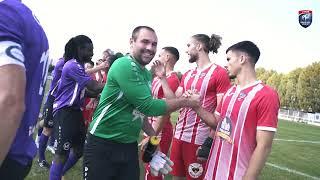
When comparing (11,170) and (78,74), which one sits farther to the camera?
(78,74)

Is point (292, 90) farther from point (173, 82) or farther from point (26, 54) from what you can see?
point (26, 54)

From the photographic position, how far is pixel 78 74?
21.2 feet

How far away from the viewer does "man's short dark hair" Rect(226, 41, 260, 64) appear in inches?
169

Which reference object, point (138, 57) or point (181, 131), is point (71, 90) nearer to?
point (181, 131)

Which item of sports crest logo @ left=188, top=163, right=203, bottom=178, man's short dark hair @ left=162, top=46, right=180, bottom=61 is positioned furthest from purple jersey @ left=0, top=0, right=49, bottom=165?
man's short dark hair @ left=162, top=46, right=180, bottom=61

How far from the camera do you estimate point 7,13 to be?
1967mm

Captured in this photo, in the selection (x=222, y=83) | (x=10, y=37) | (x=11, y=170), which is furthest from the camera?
(x=222, y=83)

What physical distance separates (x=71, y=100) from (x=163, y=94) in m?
1.54

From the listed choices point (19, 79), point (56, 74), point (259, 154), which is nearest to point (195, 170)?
point (259, 154)

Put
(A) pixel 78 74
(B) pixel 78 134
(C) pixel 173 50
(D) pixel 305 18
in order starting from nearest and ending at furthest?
1. (A) pixel 78 74
2. (B) pixel 78 134
3. (C) pixel 173 50
4. (D) pixel 305 18

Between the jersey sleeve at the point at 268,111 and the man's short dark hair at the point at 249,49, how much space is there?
515 millimetres

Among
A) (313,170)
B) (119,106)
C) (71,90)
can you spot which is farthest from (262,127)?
(313,170)

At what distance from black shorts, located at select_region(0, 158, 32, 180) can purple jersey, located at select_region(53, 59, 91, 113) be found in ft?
13.9

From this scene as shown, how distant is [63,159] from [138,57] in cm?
287
